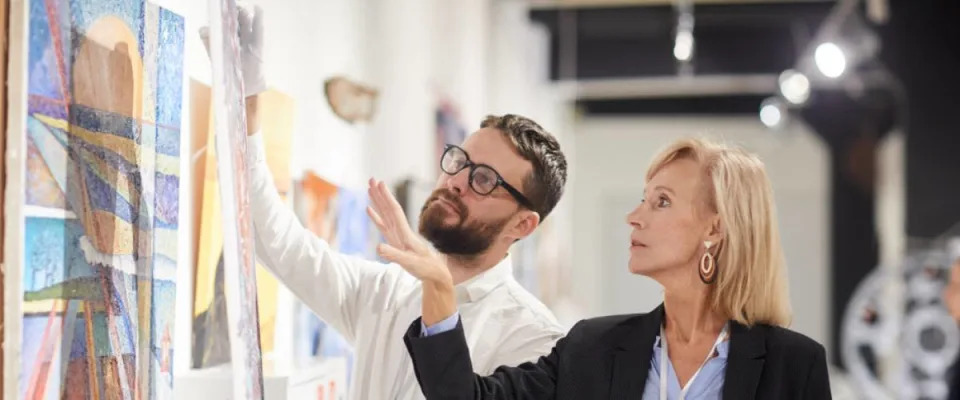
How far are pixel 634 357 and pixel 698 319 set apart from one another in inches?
5.4

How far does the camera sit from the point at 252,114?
92.5 inches

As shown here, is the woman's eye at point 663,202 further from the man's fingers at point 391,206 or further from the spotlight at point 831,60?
the spotlight at point 831,60

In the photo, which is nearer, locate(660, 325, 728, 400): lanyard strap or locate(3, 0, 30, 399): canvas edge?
locate(3, 0, 30, 399): canvas edge

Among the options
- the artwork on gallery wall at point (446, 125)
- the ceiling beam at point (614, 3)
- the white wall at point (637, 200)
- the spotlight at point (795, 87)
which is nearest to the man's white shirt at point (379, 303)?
the artwork on gallery wall at point (446, 125)

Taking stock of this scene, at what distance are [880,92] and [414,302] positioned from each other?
7813 mm

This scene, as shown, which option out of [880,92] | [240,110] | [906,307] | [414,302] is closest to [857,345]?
[906,307]

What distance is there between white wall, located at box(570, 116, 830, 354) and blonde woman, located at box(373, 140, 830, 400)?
1095 cm

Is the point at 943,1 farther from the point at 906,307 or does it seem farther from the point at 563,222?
the point at 563,222

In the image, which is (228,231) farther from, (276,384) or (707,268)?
(707,268)

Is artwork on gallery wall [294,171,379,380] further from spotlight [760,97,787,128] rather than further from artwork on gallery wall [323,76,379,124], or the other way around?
spotlight [760,97,787,128]

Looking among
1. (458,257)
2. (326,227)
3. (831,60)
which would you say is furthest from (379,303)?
(831,60)

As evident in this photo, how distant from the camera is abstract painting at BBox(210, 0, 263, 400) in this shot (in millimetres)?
1779

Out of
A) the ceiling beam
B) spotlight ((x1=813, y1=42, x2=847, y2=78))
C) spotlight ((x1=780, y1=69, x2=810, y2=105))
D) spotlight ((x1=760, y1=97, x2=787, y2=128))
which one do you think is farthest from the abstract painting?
spotlight ((x1=760, y1=97, x2=787, y2=128))

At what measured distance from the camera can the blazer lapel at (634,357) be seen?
2180 mm
